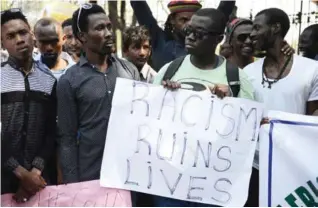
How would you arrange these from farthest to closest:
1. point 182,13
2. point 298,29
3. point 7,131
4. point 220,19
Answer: point 298,29 < point 182,13 < point 220,19 < point 7,131

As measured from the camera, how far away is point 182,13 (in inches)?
188

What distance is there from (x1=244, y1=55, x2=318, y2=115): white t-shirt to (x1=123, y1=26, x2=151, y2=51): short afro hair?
1158 millimetres

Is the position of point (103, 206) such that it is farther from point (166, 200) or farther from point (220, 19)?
point (220, 19)

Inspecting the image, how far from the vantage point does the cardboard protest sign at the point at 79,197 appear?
3.56 meters

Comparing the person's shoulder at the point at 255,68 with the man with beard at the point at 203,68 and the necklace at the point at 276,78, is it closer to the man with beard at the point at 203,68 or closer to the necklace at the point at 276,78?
the necklace at the point at 276,78

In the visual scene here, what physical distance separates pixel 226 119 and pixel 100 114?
751mm

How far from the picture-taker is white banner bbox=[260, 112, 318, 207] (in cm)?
361

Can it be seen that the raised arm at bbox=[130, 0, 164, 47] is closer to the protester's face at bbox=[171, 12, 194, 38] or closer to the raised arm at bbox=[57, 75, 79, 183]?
the protester's face at bbox=[171, 12, 194, 38]

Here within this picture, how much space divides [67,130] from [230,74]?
3.34 feet

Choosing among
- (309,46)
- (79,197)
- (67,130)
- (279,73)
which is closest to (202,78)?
(279,73)

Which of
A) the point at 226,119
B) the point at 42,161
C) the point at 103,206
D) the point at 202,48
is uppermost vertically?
the point at 202,48

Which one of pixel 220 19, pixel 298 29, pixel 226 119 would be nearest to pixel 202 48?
pixel 220 19

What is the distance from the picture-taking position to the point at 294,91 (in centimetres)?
370

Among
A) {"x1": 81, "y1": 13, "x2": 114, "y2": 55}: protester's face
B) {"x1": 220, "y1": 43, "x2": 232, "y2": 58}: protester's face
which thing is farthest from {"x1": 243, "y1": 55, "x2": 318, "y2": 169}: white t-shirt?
{"x1": 220, "y1": 43, "x2": 232, "y2": 58}: protester's face
